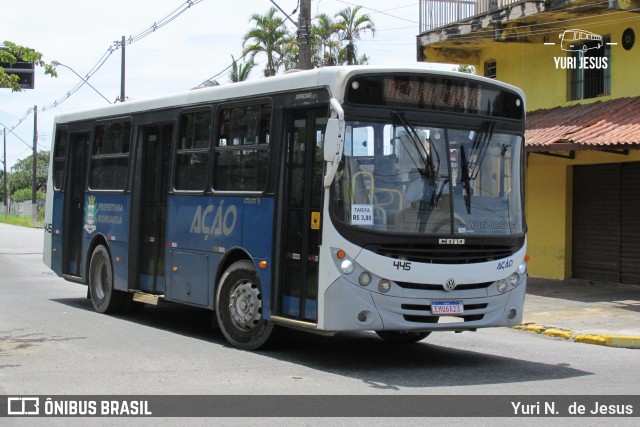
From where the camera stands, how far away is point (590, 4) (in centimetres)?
1878

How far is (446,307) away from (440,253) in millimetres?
557

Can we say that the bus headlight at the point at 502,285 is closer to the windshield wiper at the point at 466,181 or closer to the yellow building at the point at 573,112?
the windshield wiper at the point at 466,181

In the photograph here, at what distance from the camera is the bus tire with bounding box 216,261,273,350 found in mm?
10773

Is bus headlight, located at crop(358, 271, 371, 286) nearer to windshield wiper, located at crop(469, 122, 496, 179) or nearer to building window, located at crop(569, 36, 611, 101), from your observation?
windshield wiper, located at crop(469, 122, 496, 179)

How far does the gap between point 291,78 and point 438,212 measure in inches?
86.7

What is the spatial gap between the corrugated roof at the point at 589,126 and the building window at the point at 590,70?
395 millimetres

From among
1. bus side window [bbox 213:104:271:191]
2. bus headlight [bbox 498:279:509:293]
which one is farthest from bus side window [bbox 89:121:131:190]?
bus headlight [bbox 498:279:509:293]

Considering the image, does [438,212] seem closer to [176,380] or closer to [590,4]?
[176,380]

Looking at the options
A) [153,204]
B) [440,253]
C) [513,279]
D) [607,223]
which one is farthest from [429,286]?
[607,223]

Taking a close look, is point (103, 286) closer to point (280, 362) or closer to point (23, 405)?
point (280, 362)

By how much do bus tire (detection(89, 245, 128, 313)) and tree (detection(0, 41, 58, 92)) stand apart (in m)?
2.82

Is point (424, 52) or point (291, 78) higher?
point (424, 52)

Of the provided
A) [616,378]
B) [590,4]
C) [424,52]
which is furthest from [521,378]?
[424,52]

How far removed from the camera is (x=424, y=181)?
31.8 ft
